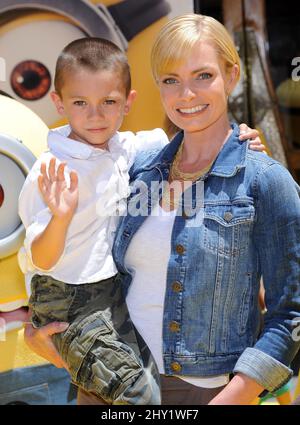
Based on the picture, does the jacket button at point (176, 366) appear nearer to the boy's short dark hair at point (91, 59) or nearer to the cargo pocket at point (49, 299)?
the cargo pocket at point (49, 299)

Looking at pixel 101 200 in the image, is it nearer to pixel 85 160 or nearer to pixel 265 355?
pixel 85 160

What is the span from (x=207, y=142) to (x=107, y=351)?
0.43 meters

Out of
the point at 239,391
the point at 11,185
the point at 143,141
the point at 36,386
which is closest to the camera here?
the point at 239,391

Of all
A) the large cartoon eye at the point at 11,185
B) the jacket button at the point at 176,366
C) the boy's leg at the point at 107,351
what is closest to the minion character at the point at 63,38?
the large cartoon eye at the point at 11,185

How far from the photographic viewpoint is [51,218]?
133 cm

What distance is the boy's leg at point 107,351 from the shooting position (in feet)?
4.25

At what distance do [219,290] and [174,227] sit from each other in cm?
14

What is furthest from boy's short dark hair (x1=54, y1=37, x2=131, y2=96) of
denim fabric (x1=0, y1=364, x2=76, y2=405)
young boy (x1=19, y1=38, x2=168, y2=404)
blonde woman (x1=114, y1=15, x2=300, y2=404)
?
denim fabric (x1=0, y1=364, x2=76, y2=405)

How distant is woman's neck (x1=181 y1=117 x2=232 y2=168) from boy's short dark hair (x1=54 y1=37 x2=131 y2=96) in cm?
21

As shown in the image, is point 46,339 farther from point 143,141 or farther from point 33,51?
point 33,51

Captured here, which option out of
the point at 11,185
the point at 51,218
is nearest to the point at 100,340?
the point at 51,218

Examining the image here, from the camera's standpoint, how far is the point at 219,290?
1.26 meters

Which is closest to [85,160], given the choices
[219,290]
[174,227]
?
[174,227]

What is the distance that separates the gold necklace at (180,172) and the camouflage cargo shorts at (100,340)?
0.23 meters
